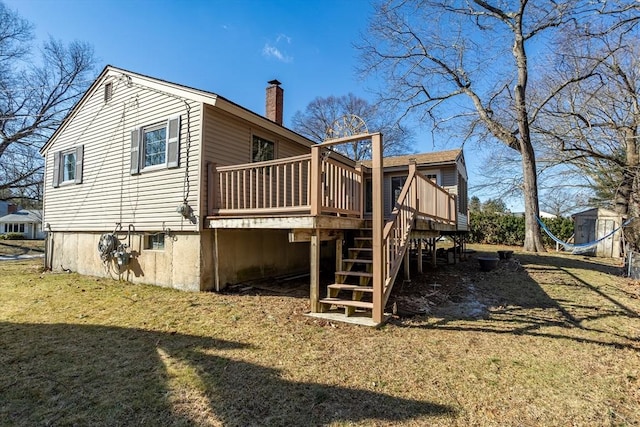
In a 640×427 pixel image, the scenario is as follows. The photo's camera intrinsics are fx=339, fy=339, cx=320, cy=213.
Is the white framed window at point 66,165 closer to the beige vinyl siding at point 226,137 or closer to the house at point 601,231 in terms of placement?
the beige vinyl siding at point 226,137

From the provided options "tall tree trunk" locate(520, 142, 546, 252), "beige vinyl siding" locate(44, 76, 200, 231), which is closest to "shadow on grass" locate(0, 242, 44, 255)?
"beige vinyl siding" locate(44, 76, 200, 231)

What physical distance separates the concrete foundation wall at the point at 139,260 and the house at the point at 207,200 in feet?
0.11

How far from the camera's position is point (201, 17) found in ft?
35.9

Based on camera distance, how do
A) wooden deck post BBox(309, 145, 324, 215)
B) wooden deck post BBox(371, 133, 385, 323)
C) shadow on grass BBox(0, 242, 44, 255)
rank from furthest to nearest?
shadow on grass BBox(0, 242, 44, 255)
wooden deck post BBox(309, 145, 324, 215)
wooden deck post BBox(371, 133, 385, 323)

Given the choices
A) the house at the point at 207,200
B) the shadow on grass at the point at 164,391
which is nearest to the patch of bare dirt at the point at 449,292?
the house at the point at 207,200

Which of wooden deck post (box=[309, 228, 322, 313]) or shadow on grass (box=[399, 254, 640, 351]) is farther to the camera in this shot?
wooden deck post (box=[309, 228, 322, 313])

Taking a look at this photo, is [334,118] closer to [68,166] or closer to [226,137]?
[68,166]

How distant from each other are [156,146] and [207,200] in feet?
8.02

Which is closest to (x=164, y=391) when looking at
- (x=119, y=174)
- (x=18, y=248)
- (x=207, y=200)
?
(x=207, y=200)

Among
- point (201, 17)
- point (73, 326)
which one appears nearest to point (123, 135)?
point (201, 17)

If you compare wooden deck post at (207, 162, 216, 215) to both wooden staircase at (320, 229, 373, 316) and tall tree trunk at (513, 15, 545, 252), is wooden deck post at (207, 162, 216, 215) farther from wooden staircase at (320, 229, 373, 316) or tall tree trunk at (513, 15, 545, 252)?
tall tree trunk at (513, 15, 545, 252)

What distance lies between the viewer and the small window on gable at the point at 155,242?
841cm

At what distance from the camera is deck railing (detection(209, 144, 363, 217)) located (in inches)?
221

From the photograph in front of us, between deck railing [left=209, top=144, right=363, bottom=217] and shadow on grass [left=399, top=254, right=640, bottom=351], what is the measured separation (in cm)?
238
